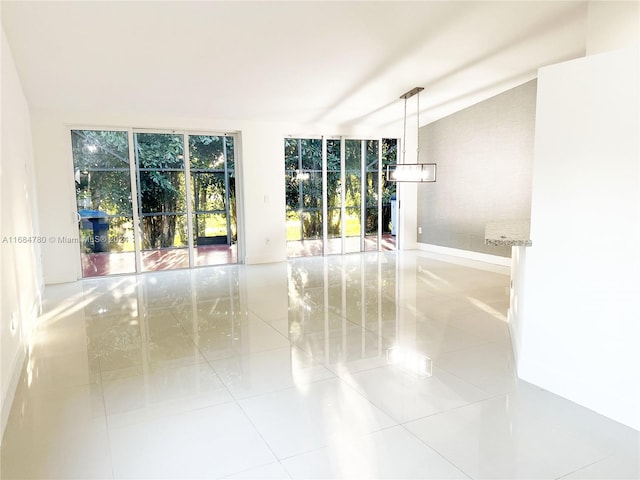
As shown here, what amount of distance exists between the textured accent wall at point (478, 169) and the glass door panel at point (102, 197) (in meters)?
5.50

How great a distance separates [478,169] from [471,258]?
157 cm

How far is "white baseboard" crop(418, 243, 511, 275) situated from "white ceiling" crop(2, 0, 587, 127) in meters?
2.65

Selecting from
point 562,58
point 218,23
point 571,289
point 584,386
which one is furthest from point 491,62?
point 584,386

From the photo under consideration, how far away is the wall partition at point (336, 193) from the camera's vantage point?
8.03 metres

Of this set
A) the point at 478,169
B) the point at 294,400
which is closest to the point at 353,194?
the point at 478,169

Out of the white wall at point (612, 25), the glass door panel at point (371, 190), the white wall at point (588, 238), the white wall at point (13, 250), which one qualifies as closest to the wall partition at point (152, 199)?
the white wall at point (13, 250)

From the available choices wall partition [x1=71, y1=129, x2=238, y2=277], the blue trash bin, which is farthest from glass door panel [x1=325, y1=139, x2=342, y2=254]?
the blue trash bin

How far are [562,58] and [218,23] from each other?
13.5ft

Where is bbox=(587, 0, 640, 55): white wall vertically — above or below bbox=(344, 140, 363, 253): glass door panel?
above

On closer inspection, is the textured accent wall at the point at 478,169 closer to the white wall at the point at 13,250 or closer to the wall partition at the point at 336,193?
the wall partition at the point at 336,193

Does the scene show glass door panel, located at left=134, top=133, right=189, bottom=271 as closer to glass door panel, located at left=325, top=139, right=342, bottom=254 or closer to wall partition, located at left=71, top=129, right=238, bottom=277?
wall partition, located at left=71, top=129, right=238, bottom=277

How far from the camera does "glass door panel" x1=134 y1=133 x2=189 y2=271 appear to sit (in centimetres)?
673

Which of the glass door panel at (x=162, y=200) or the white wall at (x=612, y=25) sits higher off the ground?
the white wall at (x=612, y=25)

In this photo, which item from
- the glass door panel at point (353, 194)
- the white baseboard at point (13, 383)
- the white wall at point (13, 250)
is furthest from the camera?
the glass door panel at point (353, 194)
